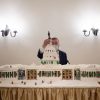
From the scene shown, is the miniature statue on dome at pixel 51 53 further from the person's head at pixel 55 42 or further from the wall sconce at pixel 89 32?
the wall sconce at pixel 89 32

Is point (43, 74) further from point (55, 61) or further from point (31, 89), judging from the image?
point (55, 61)

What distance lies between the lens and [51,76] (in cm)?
289

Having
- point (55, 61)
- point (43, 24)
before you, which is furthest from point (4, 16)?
point (55, 61)

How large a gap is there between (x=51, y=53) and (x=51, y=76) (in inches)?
24.7

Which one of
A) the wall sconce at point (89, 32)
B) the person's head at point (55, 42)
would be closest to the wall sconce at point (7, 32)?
the person's head at point (55, 42)

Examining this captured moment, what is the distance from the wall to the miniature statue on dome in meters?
0.08

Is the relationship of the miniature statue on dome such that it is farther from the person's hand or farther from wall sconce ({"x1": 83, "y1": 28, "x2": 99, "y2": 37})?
wall sconce ({"x1": 83, "y1": 28, "x2": 99, "y2": 37})

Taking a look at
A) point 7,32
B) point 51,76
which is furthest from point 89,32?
point 7,32

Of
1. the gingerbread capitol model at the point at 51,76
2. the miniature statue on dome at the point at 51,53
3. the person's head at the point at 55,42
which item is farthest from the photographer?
the person's head at the point at 55,42

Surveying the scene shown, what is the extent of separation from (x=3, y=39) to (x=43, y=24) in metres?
0.74

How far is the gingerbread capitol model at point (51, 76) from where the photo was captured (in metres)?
2.85

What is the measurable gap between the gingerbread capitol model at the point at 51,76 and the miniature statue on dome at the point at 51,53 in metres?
0.50

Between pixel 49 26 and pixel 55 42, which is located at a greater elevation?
pixel 49 26

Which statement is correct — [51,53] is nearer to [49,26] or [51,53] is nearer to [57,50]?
[57,50]
